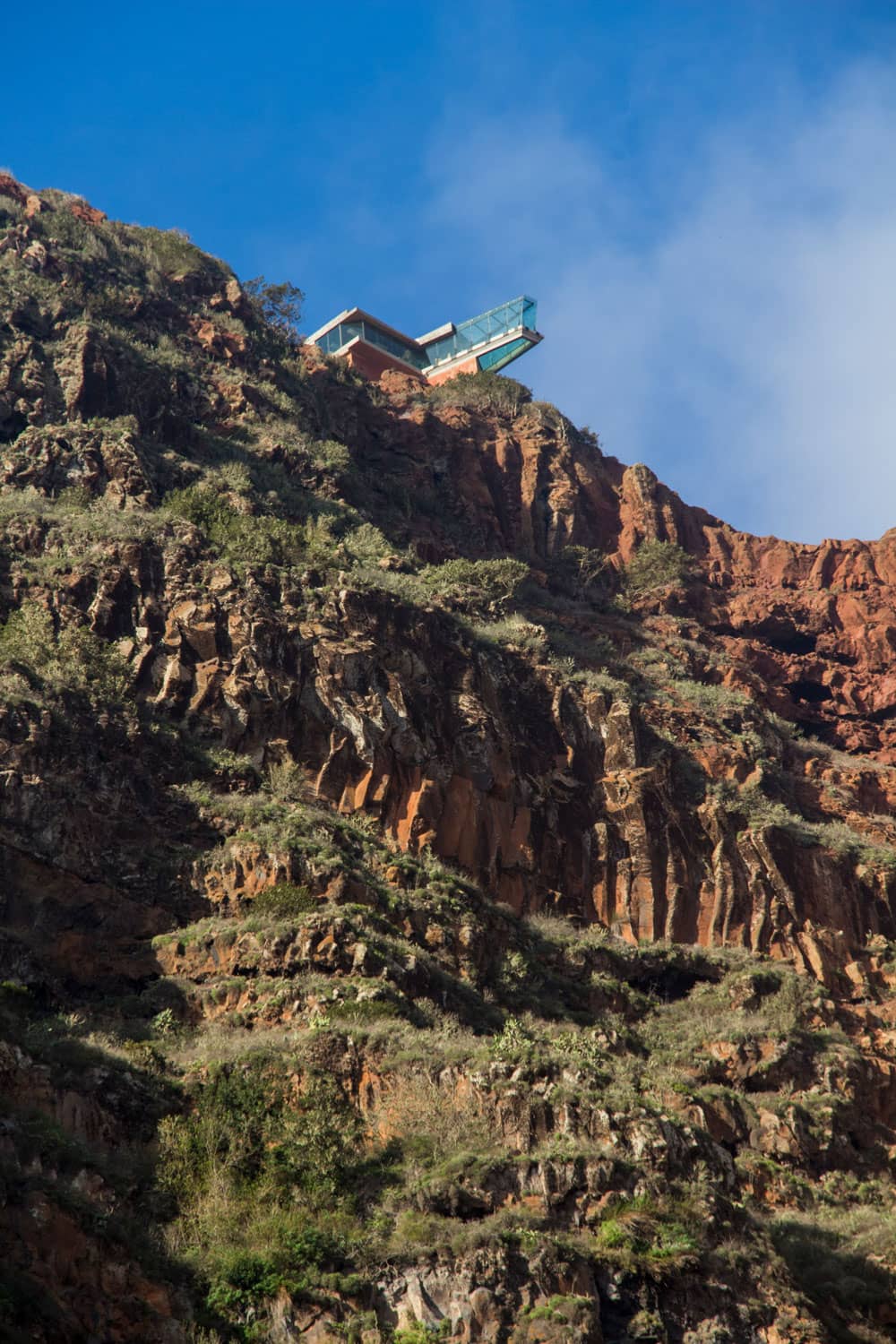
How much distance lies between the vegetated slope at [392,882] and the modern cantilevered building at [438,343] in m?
11.9

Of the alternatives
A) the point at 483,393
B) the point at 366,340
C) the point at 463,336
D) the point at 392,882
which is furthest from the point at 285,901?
the point at 463,336

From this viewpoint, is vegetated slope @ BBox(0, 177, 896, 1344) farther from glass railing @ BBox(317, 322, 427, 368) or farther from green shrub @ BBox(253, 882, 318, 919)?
glass railing @ BBox(317, 322, 427, 368)

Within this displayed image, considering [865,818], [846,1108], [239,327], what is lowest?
[846,1108]

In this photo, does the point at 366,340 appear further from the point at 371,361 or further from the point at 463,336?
the point at 463,336

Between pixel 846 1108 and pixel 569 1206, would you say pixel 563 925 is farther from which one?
pixel 569 1206

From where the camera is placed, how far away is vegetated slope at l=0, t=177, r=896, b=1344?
20562 millimetres

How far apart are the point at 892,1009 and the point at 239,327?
42.1 metres

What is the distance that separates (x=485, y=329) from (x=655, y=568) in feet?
84.0

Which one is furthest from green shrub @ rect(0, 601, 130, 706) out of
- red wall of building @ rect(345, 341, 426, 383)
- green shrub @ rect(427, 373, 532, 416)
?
red wall of building @ rect(345, 341, 426, 383)

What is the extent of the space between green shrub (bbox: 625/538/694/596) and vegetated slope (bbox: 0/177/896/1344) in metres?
0.21

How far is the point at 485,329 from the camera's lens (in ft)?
259

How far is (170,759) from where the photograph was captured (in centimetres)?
3300

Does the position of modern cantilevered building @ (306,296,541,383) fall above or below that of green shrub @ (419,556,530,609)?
above

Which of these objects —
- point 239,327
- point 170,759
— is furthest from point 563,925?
point 239,327
